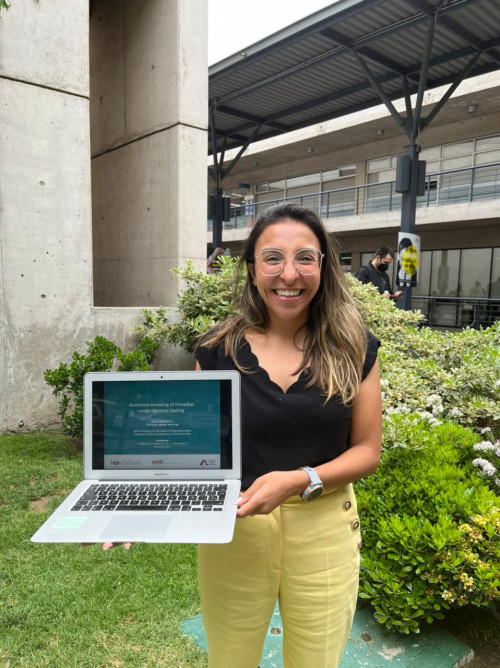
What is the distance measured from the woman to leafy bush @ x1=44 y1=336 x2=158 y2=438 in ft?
12.3

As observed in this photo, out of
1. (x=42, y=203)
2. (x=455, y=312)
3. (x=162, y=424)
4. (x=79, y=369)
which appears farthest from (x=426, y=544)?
(x=455, y=312)

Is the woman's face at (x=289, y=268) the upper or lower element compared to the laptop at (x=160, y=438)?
upper

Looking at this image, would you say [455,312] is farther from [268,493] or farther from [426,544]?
[268,493]

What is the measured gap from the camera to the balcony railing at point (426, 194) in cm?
1712

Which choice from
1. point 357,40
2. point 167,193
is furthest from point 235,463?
point 357,40

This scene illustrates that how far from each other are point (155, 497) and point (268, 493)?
368 millimetres

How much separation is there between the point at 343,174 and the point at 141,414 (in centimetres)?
2282

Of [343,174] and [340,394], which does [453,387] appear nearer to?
[340,394]

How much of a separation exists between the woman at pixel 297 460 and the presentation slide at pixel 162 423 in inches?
4.6

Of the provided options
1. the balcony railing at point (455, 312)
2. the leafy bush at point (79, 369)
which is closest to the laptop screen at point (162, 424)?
the leafy bush at point (79, 369)

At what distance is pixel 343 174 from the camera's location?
74.1ft

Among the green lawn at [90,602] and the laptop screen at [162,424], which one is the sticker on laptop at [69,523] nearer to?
the laptop screen at [162,424]

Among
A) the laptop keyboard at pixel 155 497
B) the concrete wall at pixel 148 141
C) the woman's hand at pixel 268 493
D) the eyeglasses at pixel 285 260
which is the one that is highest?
the concrete wall at pixel 148 141

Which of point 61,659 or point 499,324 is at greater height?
point 499,324
